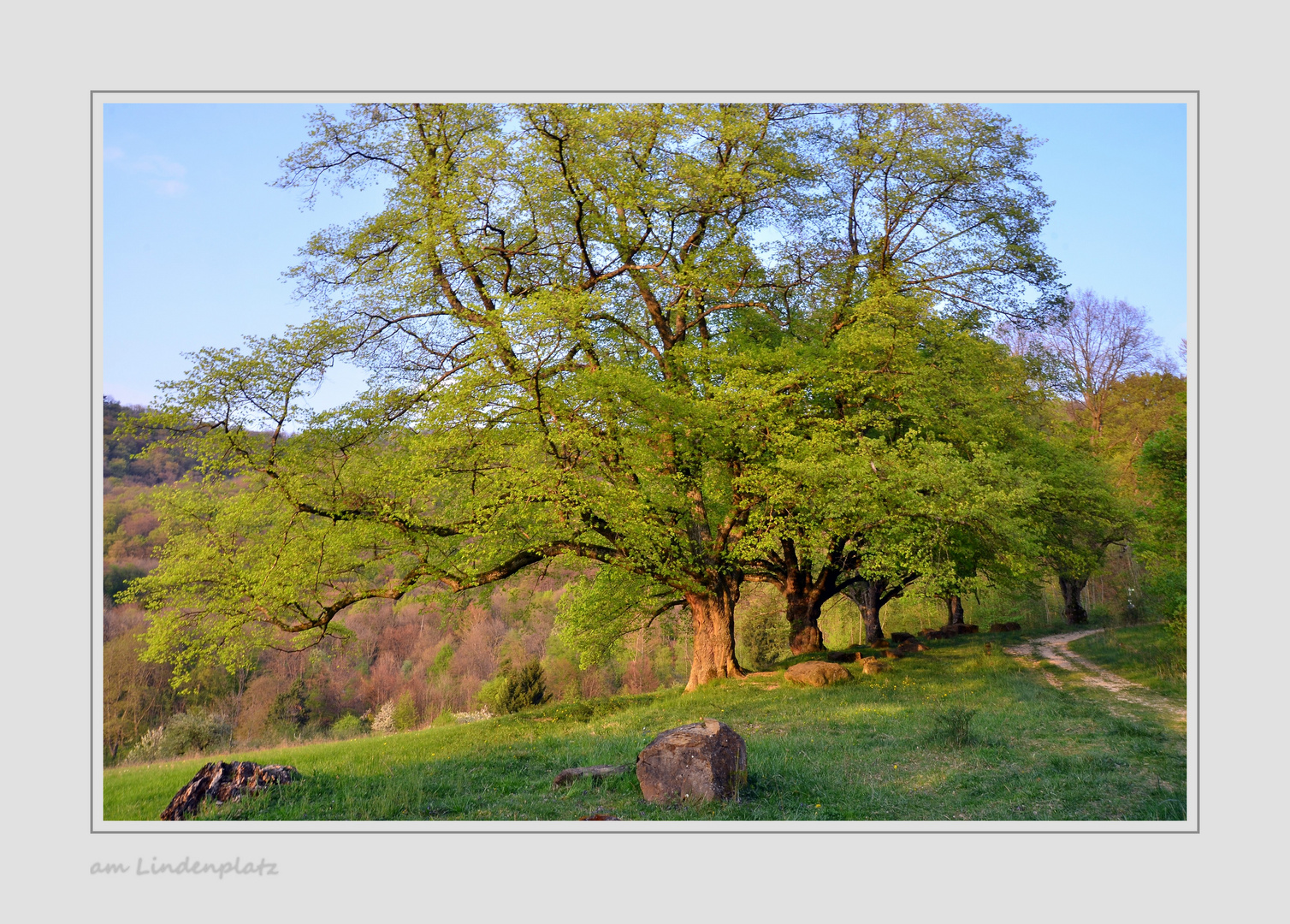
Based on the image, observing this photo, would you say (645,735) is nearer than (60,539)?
No

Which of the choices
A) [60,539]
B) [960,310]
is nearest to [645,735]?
[60,539]

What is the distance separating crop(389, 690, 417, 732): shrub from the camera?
40.4 m

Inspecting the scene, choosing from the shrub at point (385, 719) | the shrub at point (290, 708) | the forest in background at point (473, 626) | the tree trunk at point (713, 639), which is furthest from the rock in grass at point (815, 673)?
the shrub at point (385, 719)

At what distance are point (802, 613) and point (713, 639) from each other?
4.51m

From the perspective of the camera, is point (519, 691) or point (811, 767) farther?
point (519, 691)

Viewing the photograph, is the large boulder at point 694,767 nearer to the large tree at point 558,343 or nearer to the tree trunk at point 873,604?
the large tree at point 558,343

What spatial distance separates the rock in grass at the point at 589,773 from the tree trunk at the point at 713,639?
936 cm

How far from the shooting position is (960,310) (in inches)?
675

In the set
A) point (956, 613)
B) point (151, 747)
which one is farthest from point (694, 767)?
point (956, 613)

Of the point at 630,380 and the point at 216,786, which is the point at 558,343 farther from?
the point at 216,786

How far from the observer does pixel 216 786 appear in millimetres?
7566
